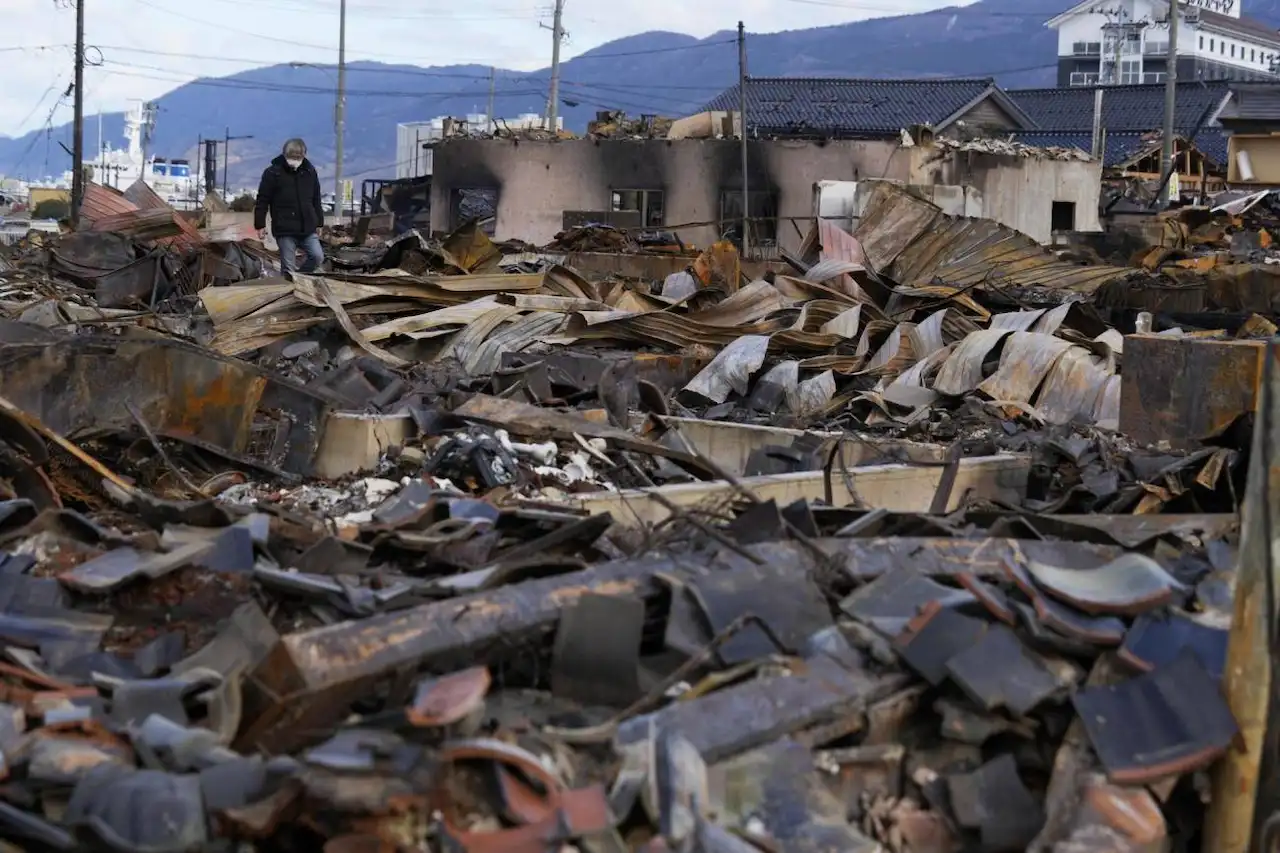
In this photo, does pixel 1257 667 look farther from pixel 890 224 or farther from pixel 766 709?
pixel 890 224

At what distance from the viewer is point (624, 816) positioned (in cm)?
318

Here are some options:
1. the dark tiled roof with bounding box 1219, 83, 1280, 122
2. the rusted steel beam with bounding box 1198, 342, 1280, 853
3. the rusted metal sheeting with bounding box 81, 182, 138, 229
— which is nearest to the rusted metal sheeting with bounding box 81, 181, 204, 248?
the rusted metal sheeting with bounding box 81, 182, 138, 229

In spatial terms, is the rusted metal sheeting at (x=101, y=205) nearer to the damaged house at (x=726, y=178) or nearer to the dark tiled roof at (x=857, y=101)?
the damaged house at (x=726, y=178)

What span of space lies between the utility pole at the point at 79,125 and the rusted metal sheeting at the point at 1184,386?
2497 centimetres

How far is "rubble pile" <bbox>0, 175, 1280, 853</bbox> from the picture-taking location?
10.6 ft

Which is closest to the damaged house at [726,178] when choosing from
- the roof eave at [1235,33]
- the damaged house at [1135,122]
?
the damaged house at [1135,122]

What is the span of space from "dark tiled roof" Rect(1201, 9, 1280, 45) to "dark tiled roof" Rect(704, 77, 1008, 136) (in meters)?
53.3

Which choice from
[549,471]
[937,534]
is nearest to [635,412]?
[549,471]

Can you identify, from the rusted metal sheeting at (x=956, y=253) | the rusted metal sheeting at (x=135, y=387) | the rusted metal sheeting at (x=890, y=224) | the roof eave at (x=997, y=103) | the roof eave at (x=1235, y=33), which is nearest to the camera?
the rusted metal sheeting at (x=135, y=387)

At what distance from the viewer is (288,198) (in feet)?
43.4

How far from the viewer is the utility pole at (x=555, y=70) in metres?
39.6

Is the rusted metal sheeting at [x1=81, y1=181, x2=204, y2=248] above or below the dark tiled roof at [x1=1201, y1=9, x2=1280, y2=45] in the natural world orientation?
below

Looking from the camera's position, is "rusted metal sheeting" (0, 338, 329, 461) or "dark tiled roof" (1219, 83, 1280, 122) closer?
"rusted metal sheeting" (0, 338, 329, 461)

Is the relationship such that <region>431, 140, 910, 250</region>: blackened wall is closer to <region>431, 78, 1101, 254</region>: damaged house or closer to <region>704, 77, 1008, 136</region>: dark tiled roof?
<region>431, 78, 1101, 254</region>: damaged house
